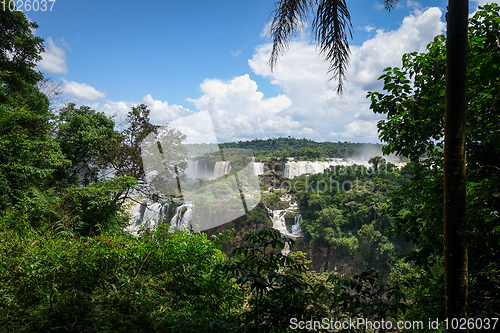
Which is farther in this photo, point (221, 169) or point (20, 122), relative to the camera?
point (221, 169)

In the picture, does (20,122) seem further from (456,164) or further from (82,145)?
(456,164)

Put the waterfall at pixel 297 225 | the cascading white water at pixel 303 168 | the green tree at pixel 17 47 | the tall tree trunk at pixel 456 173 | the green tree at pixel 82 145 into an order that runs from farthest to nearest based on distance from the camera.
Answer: the cascading white water at pixel 303 168 < the waterfall at pixel 297 225 < the green tree at pixel 82 145 < the green tree at pixel 17 47 < the tall tree trunk at pixel 456 173

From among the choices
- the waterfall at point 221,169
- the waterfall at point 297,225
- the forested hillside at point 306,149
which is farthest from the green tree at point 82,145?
the waterfall at point 297,225

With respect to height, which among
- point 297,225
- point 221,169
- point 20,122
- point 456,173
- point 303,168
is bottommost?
point 297,225

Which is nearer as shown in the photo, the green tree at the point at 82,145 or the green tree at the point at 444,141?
the green tree at the point at 444,141

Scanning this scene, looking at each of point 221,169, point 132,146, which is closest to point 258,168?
point 221,169

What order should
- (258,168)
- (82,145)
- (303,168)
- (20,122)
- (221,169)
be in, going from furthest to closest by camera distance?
(303,168) → (258,168) → (221,169) → (82,145) → (20,122)

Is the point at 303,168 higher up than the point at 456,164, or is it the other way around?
the point at 456,164

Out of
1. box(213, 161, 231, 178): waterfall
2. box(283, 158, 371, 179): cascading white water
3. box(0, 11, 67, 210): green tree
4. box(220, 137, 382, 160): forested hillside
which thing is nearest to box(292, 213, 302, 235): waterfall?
box(283, 158, 371, 179): cascading white water

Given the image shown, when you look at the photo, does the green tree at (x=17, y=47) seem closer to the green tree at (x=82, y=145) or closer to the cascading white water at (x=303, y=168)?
the green tree at (x=82, y=145)
